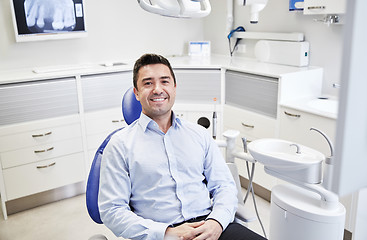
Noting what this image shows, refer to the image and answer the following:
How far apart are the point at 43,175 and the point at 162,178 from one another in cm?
171

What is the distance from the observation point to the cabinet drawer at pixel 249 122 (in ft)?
9.11

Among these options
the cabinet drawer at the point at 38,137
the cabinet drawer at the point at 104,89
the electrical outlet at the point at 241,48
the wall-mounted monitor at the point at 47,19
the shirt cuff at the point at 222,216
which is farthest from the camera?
the electrical outlet at the point at 241,48

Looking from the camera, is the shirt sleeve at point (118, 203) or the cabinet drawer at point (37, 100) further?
the cabinet drawer at point (37, 100)

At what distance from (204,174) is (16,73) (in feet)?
6.72

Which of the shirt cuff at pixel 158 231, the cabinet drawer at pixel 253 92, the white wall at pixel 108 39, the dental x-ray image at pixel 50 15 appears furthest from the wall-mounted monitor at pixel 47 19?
the shirt cuff at pixel 158 231

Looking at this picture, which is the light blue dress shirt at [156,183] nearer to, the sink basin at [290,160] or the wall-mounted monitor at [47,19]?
the sink basin at [290,160]

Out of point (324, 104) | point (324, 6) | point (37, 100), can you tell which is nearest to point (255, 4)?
point (324, 6)

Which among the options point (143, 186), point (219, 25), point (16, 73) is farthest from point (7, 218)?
point (219, 25)

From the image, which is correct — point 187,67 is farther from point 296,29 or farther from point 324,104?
point 324,104

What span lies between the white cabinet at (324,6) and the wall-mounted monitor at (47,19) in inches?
72.7

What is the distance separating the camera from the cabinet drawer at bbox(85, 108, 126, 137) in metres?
3.06

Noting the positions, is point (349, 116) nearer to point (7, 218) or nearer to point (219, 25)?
point (7, 218)

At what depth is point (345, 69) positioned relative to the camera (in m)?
0.43

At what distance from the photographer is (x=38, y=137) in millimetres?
2857
